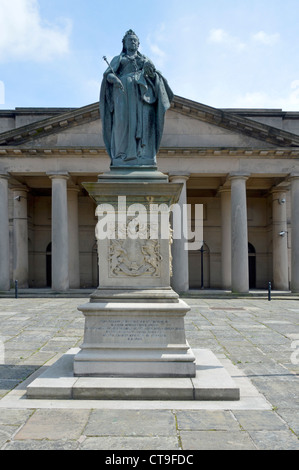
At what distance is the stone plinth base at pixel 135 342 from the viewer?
18.1ft

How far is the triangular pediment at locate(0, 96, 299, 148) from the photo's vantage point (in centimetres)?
2395

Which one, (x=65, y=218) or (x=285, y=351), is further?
(x=65, y=218)

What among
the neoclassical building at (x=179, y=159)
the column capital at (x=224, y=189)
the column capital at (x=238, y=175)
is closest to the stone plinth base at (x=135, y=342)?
the neoclassical building at (x=179, y=159)

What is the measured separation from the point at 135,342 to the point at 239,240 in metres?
19.3

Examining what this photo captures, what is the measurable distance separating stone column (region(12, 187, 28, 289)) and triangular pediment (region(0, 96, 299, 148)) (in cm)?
531

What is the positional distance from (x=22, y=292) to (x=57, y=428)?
70.1 ft

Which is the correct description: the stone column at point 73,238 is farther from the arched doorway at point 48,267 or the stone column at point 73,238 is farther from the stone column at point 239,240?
the stone column at point 239,240

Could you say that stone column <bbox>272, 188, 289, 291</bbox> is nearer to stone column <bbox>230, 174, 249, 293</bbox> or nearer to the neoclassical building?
the neoclassical building

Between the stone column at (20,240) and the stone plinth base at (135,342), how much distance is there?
23.5m

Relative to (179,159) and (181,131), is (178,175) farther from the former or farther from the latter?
(181,131)
